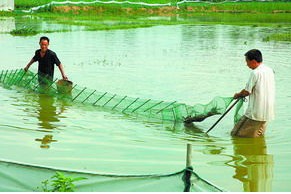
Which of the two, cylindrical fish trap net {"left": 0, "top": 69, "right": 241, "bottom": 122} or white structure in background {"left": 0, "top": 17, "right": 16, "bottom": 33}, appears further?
white structure in background {"left": 0, "top": 17, "right": 16, "bottom": 33}

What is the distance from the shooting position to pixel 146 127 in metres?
8.52

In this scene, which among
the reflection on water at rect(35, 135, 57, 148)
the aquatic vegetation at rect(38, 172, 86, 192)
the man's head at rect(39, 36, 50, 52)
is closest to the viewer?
the aquatic vegetation at rect(38, 172, 86, 192)

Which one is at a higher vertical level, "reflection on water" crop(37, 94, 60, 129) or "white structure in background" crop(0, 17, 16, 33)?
"white structure in background" crop(0, 17, 16, 33)

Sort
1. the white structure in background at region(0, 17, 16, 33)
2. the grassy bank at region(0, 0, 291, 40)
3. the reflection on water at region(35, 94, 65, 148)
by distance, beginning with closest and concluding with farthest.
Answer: the reflection on water at region(35, 94, 65, 148) → the white structure in background at region(0, 17, 16, 33) → the grassy bank at region(0, 0, 291, 40)

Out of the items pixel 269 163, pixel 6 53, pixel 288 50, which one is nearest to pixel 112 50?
pixel 6 53

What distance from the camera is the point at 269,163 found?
6973 millimetres

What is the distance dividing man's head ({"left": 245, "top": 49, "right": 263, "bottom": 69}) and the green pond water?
114 cm

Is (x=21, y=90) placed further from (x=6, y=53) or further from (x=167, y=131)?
(x=6, y=53)

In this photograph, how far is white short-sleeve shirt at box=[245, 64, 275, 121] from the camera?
23.6 ft

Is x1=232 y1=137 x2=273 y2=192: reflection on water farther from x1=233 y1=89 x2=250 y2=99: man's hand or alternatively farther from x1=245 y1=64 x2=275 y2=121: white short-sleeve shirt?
x1=233 y1=89 x2=250 y2=99: man's hand

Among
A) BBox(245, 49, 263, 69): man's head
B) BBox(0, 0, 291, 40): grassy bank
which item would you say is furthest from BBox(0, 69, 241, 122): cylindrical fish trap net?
BBox(0, 0, 291, 40): grassy bank

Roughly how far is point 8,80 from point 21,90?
61 cm

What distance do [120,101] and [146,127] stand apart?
1.05m

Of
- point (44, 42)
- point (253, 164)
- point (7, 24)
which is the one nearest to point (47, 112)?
point (44, 42)
